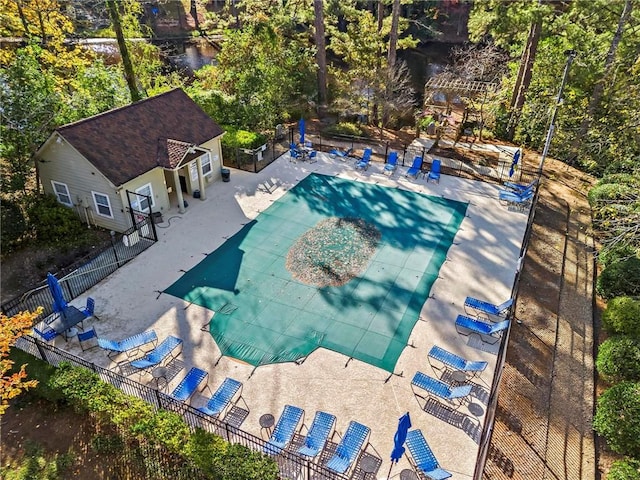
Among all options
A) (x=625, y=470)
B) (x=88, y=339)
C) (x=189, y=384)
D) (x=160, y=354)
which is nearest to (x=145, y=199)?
(x=88, y=339)

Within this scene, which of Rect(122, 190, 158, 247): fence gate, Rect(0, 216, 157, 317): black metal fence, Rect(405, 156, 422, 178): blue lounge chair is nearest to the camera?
Rect(0, 216, 157, 317): black metal fence

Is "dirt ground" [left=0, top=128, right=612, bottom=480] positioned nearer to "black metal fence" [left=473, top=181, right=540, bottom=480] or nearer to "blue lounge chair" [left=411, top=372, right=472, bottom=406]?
"black metal fence" [left=473, top=181, right=540, bottom=480]

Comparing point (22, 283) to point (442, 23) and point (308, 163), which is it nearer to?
point (308, 163)

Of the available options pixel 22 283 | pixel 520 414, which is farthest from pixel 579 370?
pixel 22 283

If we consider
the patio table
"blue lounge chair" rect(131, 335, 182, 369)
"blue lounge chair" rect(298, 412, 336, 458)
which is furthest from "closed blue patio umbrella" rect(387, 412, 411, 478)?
the patio table

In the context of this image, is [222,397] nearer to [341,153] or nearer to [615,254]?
[615,254]

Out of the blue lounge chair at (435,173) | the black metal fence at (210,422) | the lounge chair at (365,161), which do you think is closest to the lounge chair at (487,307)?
the black metal fence at (210,422)

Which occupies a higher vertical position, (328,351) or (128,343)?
(128,343)
